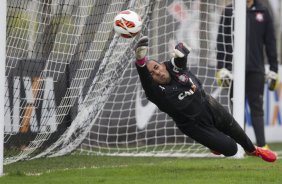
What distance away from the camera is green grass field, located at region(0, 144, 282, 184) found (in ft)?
26.8

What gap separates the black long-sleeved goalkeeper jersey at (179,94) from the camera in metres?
9.04

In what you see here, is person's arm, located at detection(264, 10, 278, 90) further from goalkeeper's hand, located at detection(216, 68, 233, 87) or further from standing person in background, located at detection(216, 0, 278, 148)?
goalkeeper's hand, located at detection(216, 68, 233, 87)

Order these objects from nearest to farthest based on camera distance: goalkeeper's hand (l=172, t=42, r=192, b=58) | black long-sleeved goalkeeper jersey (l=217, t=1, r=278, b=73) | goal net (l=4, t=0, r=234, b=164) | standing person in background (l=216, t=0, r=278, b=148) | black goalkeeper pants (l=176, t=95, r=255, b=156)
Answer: goalkeeper's hand (l=172, t=42, r=192, b=58) < black goalkeeper pants (l=176, t=95, r=255, b=156) < goal net (l=4, t=0, r=234, b=164) < standing person in background (l=216, t=0, r=278, b=148) < black long-sleeved goalkeeper jersey (l=217, t=1, r=278, b=73)

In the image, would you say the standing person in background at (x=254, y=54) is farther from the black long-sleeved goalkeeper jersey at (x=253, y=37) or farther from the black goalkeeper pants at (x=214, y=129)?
the black goalkeeper pants at (x=214, y=129)

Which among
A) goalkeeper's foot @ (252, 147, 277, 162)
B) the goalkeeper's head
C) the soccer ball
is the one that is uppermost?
the soccer ball

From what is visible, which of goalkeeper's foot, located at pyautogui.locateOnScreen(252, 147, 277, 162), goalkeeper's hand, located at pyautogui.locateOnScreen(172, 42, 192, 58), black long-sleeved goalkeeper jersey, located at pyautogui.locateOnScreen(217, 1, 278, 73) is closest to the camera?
goalkeeper's hand, located at pyautogui.locateOnScreen(172, 42, 192, 58)

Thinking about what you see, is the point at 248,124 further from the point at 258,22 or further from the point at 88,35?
the point at 88,35

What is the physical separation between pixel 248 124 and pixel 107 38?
4.52m

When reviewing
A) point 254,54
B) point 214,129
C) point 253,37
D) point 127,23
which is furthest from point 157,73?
point 253,37

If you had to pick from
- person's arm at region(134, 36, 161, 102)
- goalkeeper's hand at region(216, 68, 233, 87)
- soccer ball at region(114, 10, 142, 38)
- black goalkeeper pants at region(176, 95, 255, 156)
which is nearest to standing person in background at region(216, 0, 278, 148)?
goalkeeper's hand at region(216, 68, 233, 87)

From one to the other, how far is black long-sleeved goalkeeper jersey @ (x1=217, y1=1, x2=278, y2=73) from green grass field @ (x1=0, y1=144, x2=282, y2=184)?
5.25 feet

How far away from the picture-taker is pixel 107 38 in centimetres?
1072

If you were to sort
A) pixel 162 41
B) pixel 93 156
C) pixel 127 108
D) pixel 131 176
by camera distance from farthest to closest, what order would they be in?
pixel 127 108, pixel 162 41, pixel 93 156, pixel 131 176

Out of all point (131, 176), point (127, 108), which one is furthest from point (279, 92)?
point (131, 176)
